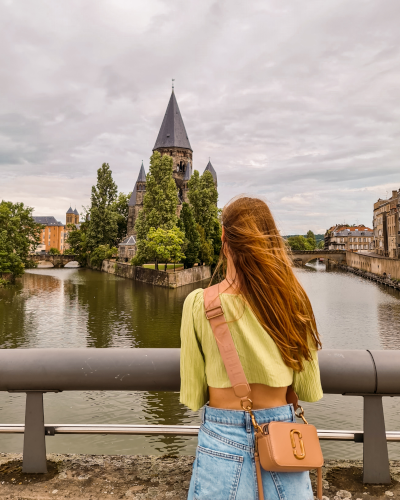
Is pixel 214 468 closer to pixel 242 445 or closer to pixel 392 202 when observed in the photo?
pixel 242 445

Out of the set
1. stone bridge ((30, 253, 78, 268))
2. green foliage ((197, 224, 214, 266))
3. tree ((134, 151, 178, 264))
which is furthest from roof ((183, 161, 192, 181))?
tree ((134, 151, 178, 264))

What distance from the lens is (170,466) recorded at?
8.78 ft

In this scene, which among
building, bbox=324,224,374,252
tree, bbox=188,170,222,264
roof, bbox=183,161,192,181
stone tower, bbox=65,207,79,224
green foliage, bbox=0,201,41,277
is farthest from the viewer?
stone tower, bbox=65,207,79,224

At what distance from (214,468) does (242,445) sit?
13 cm

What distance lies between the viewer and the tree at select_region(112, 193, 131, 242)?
83688 mm

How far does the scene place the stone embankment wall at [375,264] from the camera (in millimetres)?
54350

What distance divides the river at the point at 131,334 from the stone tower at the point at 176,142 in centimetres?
4196

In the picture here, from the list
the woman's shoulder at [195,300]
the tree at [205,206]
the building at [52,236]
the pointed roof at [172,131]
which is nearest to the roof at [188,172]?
the pointed roof at [172,131]

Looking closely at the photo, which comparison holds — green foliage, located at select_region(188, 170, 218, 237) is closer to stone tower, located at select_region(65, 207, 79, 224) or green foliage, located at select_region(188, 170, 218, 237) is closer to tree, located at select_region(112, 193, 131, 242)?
tree, located at select_region(112, 193, 131, 242)

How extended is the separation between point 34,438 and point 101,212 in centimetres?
7538

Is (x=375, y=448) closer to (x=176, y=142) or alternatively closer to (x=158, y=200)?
(x=158, y=200)

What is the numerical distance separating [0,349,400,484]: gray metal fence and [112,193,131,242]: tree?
262ft

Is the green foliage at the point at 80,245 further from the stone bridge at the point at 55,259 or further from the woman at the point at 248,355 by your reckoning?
the woman at the point at 248,355

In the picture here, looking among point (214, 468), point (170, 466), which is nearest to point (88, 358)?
point (170, 466)
